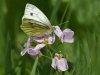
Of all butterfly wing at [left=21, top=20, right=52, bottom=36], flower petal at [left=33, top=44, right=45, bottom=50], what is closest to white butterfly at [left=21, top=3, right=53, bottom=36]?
butterfly wing at [left=21, top=20, right=52, bottom=36]

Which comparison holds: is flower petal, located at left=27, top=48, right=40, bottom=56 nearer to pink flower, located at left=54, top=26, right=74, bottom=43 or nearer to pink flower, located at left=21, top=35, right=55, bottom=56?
pink flower, located at left=21, top=35, right=55, bottom=56

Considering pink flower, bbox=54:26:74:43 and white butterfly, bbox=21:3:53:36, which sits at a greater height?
white butterfly, bbox=21:3:53:36

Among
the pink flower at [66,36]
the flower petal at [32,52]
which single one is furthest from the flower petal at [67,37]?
the flower petal at [32,52]

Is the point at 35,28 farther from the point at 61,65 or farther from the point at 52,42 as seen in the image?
the point at 61,65

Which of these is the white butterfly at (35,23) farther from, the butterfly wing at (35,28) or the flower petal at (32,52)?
the flower petal at (32,52)

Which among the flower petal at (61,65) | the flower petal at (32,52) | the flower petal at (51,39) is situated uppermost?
the flower petal at (51,39)

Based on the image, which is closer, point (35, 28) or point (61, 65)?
point (61, 65)

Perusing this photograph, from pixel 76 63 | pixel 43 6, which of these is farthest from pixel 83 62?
pixel 43 6

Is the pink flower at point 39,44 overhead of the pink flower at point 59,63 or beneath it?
overhead

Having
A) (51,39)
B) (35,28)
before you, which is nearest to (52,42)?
(51,39)

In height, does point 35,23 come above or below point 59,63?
above
